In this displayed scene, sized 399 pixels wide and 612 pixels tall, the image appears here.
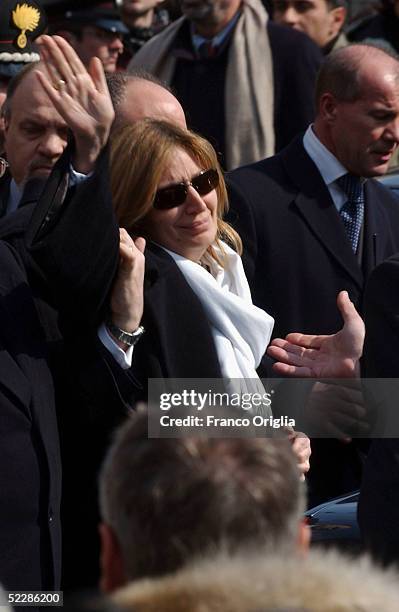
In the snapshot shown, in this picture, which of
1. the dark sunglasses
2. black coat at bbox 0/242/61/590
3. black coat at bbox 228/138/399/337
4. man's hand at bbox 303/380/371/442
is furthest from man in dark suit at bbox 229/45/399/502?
black coat at bbox 0/242/61/590

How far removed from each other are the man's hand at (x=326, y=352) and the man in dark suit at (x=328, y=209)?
1.51ft

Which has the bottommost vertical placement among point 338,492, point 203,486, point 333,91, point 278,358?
point 338,492

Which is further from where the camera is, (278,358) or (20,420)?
(278,358)

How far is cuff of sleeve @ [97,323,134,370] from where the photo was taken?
3.43 metres

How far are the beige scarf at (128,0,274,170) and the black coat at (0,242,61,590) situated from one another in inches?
134

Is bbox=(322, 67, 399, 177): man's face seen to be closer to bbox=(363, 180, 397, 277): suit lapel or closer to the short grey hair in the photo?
bbox=(363, 180, 397, 277): suit lapel

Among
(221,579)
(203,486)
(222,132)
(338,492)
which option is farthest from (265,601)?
(222,132)

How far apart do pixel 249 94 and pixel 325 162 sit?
58.5 inches

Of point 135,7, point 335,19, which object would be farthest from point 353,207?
point 135,7

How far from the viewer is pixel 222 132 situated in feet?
22.3

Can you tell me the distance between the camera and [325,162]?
5270 mm

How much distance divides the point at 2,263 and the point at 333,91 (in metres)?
2.45

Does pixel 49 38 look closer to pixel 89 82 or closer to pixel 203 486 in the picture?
pixel 89 82

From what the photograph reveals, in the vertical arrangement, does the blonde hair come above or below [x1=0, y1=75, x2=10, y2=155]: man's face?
below
